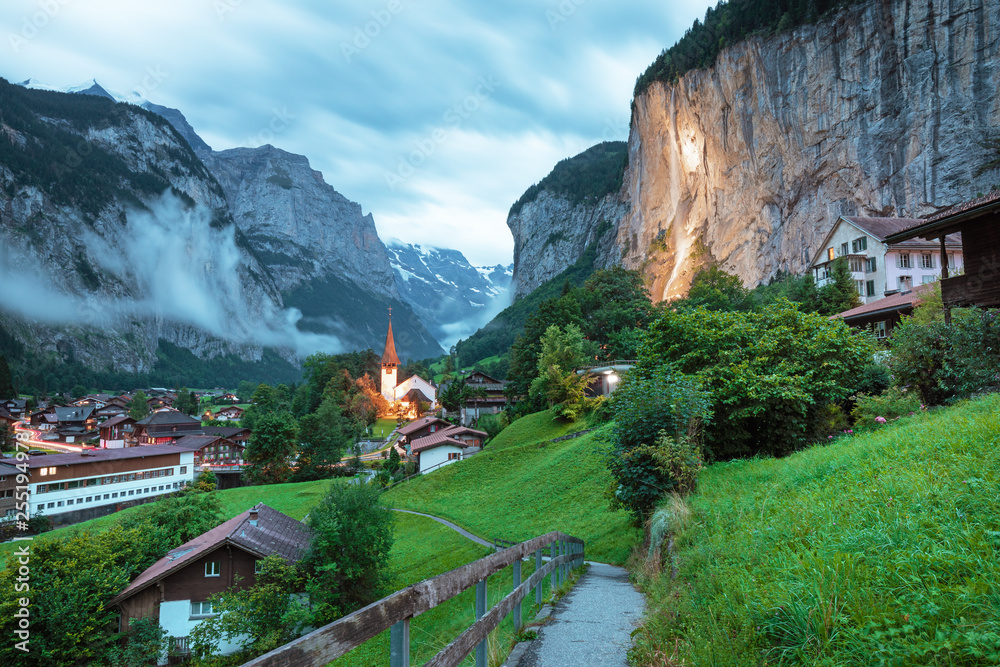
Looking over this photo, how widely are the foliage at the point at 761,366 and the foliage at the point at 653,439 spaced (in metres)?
2.40

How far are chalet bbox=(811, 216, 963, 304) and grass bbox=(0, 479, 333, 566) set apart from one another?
159 feet

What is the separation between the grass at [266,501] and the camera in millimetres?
38062

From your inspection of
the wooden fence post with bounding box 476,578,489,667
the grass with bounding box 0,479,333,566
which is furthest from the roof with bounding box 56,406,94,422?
the wooden fence post with bounding box 476,578,489,667

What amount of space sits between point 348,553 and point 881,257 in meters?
48.1

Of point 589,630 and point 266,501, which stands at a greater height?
point 589,630

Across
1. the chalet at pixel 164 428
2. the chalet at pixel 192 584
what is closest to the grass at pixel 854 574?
the chalet at pixel 192 584

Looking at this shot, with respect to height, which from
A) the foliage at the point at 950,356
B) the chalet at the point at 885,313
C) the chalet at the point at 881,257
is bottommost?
the foliage at the point at 950,356

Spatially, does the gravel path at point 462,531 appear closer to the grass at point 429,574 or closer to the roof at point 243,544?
the grass at point 429,574

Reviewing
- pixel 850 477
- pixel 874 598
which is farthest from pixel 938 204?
pixel 874 598

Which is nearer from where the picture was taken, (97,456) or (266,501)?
(266,501)

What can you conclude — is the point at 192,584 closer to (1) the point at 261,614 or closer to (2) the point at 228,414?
(1) the point at 261,614

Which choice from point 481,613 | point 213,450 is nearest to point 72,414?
point 213,450

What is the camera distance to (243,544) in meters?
21.2

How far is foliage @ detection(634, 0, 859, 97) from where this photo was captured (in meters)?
60.5
